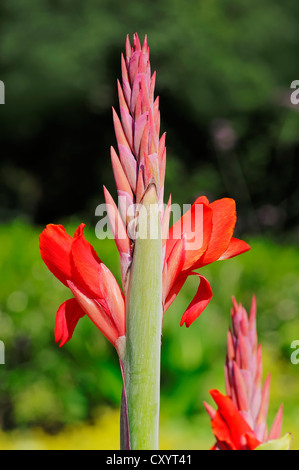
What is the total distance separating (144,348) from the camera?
1.20 feet

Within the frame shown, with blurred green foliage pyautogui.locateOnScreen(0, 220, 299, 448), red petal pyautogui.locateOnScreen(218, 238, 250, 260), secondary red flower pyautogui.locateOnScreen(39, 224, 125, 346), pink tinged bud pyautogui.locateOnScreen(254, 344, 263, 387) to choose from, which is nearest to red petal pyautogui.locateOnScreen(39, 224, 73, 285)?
secondary red flower pyautogui.locateOnScreen(39, 224, 125, 346)

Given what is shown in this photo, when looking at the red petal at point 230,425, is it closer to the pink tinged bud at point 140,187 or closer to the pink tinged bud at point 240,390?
the pink tinged bud at point 240,390

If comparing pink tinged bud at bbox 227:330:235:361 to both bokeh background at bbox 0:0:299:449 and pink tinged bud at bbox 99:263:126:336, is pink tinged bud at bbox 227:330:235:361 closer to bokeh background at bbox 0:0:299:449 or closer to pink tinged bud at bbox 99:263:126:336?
pink tinged bud at bbox 99:263:126:336

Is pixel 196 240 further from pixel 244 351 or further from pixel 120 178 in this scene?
pixel 244 351

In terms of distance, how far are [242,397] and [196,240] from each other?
214 mm

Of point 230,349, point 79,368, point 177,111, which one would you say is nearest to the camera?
point 230,349

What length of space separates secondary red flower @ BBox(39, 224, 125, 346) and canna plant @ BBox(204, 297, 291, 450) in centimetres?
16

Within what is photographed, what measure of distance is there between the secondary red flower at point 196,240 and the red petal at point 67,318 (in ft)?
0.29

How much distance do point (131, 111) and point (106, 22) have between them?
7.27m

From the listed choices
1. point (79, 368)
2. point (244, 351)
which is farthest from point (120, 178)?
point (79, 368)

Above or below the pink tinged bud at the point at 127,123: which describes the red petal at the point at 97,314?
below

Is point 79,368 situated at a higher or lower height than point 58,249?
higher

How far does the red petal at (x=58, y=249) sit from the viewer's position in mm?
427

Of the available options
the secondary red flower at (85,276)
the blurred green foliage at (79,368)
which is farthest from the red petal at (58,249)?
the blurred green foliage at (79,368)
